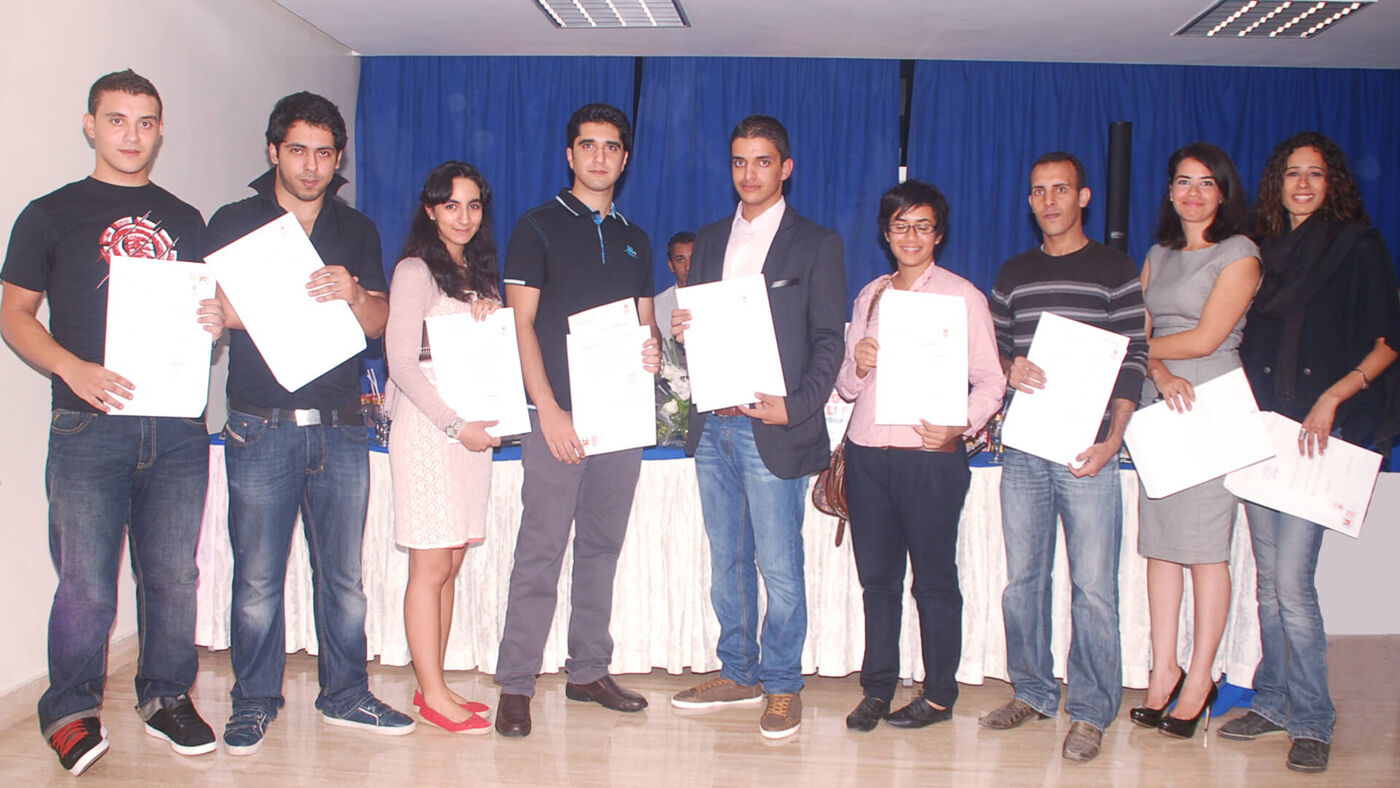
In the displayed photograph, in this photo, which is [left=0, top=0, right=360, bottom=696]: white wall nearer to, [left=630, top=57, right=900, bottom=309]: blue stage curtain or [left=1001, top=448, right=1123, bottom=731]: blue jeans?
[left=630, top=57, right=900, bottom=309]: blue stage curtain

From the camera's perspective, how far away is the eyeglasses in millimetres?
2719

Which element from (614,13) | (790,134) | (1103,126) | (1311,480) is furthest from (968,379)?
(1103,126)

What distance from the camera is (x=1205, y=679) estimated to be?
2861mm

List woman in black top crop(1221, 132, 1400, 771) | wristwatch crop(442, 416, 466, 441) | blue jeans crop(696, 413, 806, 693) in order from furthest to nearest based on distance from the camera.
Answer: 1. blue jeans crop(696, 413, 806, 693)
2. woman in black top crop(1221, 132, 1400, 771)
3. wristwatch crop(442, 416, 466, 441)

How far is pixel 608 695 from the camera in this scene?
300cm

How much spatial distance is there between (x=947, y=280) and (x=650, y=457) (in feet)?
3.97

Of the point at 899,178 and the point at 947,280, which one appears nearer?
the point at 947,280

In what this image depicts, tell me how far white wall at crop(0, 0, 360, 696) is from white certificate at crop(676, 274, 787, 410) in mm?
2237

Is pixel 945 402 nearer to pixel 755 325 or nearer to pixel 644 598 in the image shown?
pixel 755 325

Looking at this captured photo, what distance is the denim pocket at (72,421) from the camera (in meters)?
2.42

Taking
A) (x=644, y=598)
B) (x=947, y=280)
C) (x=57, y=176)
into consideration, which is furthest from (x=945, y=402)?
(x=57, y=176)

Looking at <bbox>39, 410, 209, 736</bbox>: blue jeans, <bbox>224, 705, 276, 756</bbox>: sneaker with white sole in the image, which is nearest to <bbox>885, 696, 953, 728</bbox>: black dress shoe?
<bbox>224, 705, 276, 756</bbox>: sneaker with white sole

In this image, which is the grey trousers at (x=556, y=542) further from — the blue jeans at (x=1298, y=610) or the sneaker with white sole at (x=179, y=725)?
the blue jeans at (x=1298, y=610)

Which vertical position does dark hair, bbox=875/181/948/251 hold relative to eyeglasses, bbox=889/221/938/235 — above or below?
above
